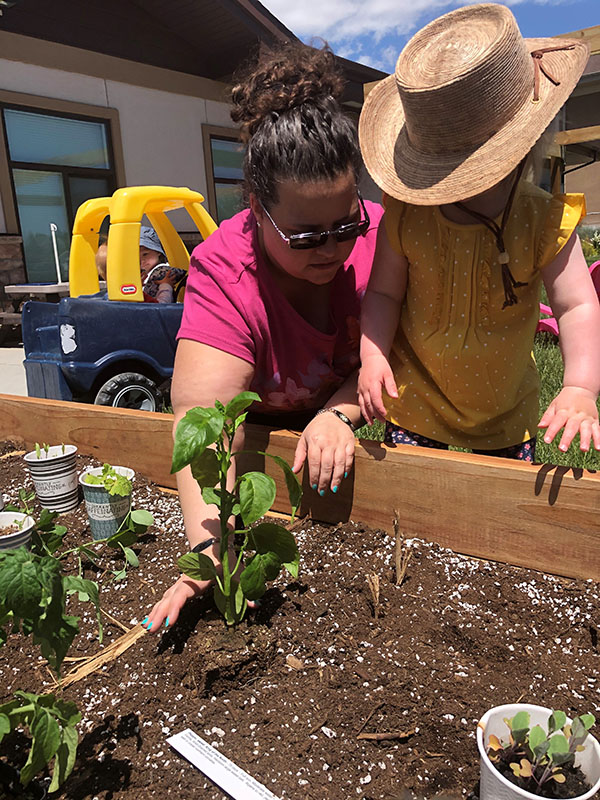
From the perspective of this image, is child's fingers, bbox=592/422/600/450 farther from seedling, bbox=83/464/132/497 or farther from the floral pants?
seedling, bbox=83/464/132/497

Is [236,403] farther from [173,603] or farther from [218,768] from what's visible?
[218,768]

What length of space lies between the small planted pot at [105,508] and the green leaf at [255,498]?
795 mm

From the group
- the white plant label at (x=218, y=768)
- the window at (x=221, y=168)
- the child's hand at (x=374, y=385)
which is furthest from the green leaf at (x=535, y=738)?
the window at (x=221, y=168)

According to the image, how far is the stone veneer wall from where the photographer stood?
717cm

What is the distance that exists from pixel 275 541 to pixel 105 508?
2.57 ft

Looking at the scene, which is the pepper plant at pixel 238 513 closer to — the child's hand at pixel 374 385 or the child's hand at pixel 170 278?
the child's hand at pixel 374 385

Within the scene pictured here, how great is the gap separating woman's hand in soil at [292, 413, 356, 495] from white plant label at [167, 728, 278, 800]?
646mm

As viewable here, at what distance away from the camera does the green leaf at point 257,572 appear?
1.18 m

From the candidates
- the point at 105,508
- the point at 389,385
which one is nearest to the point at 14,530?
the point at 105,508

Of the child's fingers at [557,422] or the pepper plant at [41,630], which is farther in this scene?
the child's fingers at [557,422]

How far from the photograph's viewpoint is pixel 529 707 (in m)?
0.91

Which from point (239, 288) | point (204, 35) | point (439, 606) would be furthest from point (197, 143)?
point (439, 606)

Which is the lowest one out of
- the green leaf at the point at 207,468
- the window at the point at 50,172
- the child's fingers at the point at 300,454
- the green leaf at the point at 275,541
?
the green leaf at the point at 275,541

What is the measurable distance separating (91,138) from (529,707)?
8581 millimetres
